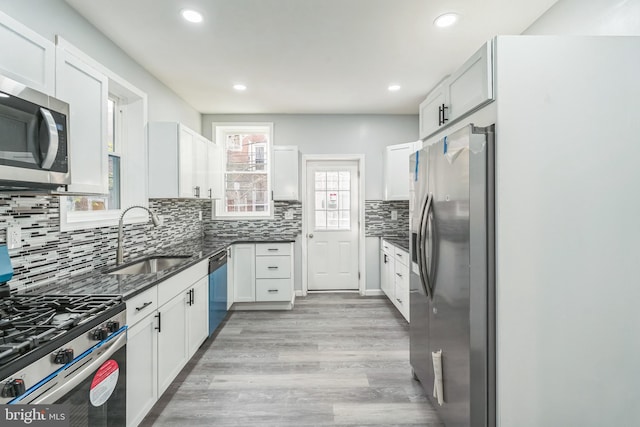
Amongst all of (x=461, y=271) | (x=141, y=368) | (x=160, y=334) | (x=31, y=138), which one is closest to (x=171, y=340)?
(x=160, y=334)

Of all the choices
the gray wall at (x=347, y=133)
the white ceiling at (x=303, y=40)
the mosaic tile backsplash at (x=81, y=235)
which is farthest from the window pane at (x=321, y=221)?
the white ceiling at (x=303, y=40)

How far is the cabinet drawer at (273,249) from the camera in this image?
12.9ft

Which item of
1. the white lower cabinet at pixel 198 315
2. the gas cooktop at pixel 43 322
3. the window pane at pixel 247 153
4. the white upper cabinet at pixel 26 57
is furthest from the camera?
the window pane at pixel 247 153

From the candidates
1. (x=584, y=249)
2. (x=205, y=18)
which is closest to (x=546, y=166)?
(x=584, y=249)

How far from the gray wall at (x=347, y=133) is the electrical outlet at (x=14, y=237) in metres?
3.10

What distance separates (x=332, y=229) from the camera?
482 centimetres

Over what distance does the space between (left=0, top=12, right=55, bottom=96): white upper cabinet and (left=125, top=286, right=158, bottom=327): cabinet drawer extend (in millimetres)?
1099

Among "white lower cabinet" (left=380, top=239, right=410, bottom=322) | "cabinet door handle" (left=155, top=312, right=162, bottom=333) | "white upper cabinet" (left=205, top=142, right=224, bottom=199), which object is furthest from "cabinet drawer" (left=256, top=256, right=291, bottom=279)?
"cabinet door handle" (left=155, top=312, right=162, bottom=333)

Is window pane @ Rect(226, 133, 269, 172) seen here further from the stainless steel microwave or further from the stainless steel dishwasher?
the stainless steel microwave

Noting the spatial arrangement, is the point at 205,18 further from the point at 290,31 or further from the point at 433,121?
the point at 433,121

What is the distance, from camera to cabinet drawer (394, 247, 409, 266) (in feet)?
10.9

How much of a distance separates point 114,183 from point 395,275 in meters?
3.07

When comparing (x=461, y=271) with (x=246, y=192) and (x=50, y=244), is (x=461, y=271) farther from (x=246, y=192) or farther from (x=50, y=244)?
(x=246, y=192)

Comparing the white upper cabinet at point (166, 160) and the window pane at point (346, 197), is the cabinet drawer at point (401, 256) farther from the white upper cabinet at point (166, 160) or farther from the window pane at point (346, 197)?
the white upper cabinet at point (166, 160)
